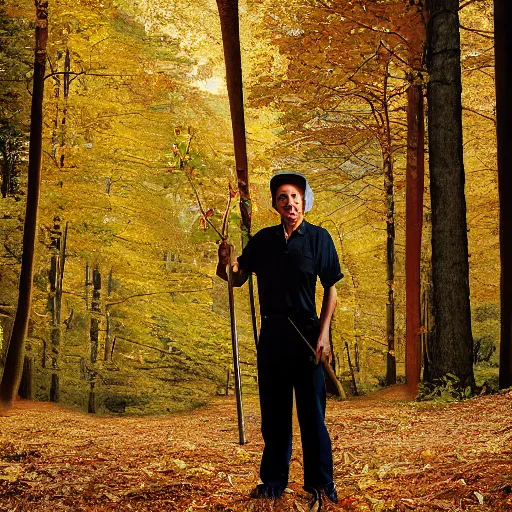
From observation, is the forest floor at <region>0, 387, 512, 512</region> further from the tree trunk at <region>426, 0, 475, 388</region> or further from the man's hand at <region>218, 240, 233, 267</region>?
the man's hand at <region>218, 240, 233, 267</region>

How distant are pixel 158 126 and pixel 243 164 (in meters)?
7.46

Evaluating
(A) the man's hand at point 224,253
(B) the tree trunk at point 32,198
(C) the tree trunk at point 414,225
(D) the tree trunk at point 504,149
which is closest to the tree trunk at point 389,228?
(C) the tree trunk at point 414,225

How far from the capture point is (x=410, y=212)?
9.74 m

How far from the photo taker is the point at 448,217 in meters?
7.19

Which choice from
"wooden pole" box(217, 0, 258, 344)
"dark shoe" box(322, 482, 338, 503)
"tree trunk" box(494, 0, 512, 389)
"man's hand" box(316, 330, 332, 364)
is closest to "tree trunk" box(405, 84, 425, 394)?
"tree trunk" box(494, 0, 512, 389)

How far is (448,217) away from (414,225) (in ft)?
8.20

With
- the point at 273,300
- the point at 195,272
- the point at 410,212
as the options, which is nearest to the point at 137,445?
the point at 273,300

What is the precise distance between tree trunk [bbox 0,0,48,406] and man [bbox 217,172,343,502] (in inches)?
267

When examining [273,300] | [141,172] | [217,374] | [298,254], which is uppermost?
[141,172]

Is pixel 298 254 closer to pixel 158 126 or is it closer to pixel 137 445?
pixel 137 445

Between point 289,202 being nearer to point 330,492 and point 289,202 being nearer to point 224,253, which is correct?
point 224,253

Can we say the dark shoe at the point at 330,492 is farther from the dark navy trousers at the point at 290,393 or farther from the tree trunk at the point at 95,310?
the tree trunk at the point at 95,310

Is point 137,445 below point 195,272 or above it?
below

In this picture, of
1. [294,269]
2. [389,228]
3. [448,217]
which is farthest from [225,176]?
[294,269]
